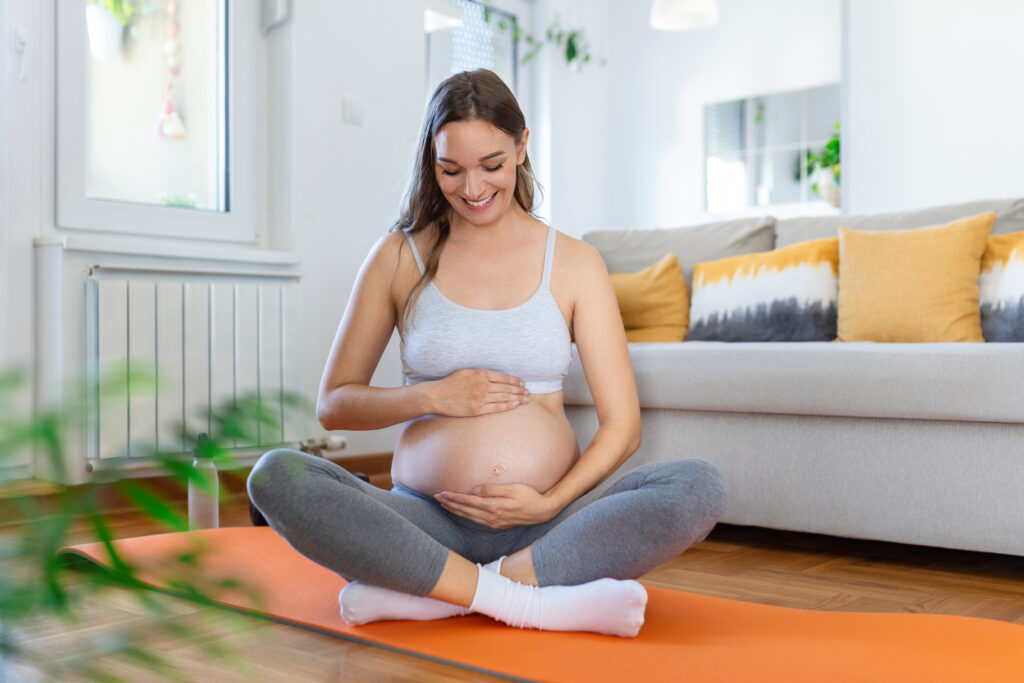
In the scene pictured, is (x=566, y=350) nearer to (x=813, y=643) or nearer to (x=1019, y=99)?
(x=813, y=643)

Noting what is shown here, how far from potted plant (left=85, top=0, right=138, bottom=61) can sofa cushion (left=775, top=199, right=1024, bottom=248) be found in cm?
211

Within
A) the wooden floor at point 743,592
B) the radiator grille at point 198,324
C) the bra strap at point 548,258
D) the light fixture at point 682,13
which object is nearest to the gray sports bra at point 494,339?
the bra strap at point 548,258

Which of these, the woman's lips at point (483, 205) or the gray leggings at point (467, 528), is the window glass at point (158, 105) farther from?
the gray leggings at point (467, 528)

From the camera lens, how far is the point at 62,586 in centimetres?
27

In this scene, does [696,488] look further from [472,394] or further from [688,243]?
[688,243]

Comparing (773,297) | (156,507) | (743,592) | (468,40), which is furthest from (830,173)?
(156,507)

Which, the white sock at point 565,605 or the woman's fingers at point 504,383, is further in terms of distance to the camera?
the woman's fingers at point 504,383

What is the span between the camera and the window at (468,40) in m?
4.07

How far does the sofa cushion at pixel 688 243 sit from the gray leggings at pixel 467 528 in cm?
153

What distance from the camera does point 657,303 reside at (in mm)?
2803

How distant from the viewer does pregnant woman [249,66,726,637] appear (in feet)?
4.33

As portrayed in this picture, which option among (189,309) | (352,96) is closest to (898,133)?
(352,96)

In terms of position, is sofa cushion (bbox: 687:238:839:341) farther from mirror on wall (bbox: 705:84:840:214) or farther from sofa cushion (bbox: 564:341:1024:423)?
mirror on wall (bbox: 705:84:840:214)

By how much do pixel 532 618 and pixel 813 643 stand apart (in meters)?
0.40
